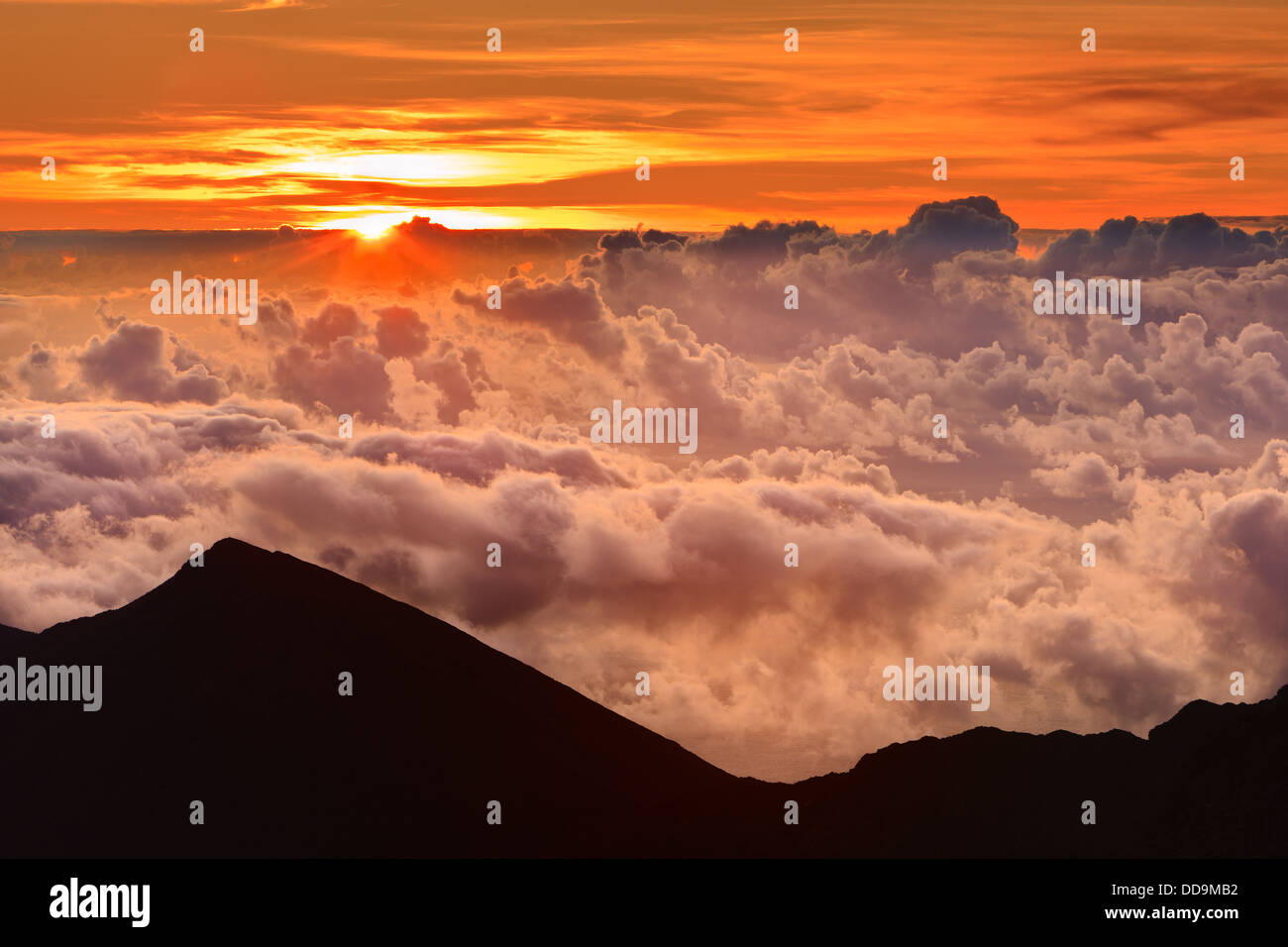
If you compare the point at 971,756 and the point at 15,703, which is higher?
the point at 15,703

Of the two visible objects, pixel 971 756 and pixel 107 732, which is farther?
pixel 971 756
